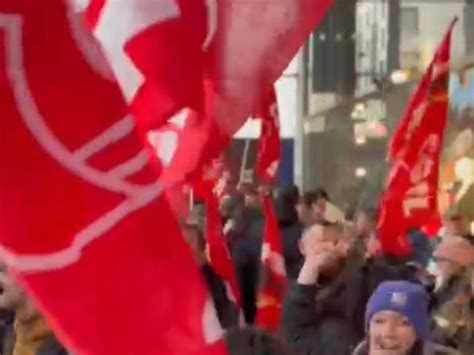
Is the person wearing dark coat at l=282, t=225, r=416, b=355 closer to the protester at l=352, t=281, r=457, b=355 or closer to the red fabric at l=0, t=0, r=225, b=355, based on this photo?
the protester at l=352, t=281, r=457, b=355

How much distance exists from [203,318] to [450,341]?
285 centimetres

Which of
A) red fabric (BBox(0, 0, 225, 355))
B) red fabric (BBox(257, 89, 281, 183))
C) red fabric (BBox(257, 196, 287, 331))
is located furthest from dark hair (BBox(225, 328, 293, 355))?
red fabric (BBox(257, 89, 281, 183))

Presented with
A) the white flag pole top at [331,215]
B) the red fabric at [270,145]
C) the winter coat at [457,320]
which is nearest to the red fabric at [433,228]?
the white flag pole top at [331,215]

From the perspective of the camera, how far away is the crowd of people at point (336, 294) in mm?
4074

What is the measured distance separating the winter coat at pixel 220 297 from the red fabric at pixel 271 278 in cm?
77

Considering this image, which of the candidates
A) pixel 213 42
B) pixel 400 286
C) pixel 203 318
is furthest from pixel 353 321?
pixel 203 318

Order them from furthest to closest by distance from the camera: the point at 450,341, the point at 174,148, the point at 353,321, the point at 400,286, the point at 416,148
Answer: the point at 416,148, the point at 353,321, the point at 450,341, the point at 400,286, the point at 174,148

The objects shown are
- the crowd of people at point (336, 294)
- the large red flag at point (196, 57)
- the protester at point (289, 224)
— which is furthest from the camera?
the protester at point (289, 224)

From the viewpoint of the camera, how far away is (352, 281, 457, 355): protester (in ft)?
13.4

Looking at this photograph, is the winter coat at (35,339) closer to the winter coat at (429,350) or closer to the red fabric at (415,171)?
the winter coat at (429,350)

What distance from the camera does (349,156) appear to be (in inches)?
698

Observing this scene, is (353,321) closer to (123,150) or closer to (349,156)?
(123,150)

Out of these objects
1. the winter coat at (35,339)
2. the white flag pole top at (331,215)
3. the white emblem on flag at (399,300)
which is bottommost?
the white flag pole top at (331,215)

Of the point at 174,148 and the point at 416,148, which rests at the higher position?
the point at 174,148
